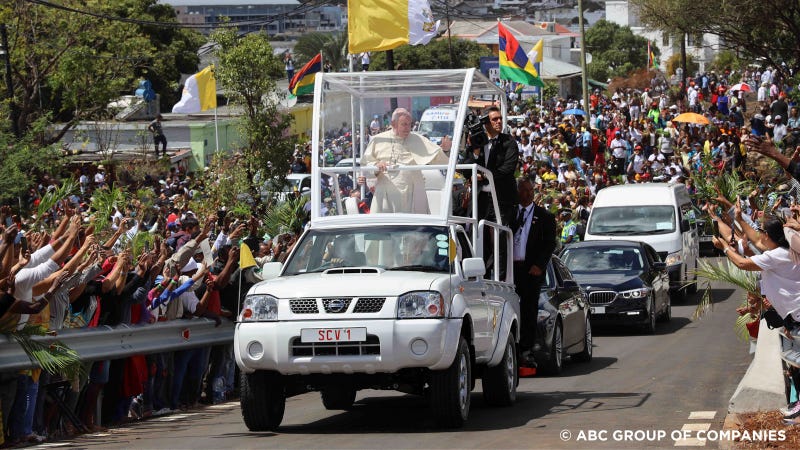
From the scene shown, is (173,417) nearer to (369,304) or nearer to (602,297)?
(369,304)

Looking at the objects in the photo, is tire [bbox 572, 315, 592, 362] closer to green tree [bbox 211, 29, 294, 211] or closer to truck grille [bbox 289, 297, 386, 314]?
truck grille [bbox 289, 297, 386, 314]

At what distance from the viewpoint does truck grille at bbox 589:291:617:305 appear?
72.7 feet

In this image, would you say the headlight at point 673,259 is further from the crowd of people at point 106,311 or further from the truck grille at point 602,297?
the crowd of people at point 106,311

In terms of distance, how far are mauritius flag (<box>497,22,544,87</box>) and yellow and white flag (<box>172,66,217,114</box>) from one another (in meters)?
9.61

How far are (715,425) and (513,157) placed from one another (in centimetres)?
436

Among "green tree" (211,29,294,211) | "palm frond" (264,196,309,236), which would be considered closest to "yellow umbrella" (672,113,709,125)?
"green tree" (211,29,294,211)

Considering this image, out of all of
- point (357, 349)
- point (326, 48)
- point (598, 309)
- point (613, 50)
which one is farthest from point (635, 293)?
point (613, 50)

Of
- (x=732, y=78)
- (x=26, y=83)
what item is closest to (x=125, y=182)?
(x=26, y=83)

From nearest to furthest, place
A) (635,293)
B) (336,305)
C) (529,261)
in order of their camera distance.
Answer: (336,305)
(529,261)
(635,293)

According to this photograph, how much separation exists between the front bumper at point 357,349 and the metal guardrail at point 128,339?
Result: 6.00 ft

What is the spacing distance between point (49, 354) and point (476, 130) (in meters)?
5.43

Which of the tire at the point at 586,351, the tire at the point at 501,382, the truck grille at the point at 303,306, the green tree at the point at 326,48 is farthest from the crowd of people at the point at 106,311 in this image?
the green tree at the point at 326,48

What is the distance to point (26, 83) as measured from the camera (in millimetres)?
45906

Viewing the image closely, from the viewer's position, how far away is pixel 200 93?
36906 mm
